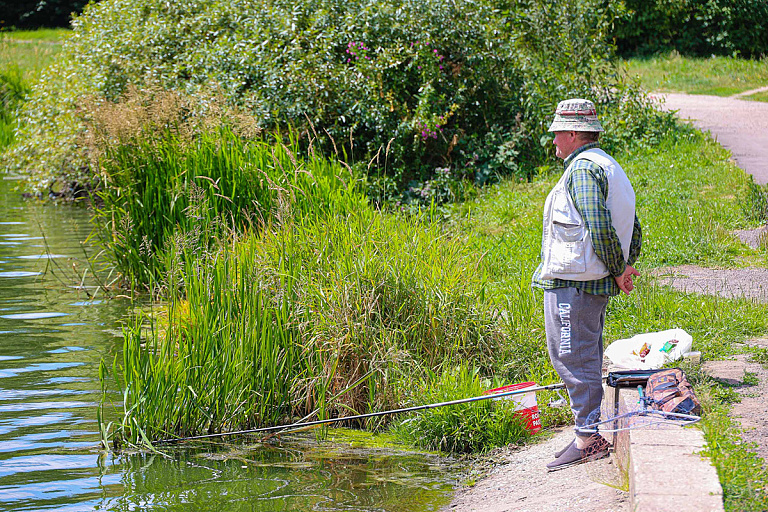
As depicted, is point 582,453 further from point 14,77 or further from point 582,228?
point 14,77

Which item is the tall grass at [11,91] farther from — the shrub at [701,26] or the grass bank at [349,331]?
the grass bank at [349,331]

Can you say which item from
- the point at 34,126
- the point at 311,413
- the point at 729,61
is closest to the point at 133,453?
the point at 311,413

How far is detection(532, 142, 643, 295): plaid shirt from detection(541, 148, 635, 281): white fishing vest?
0.03 meters

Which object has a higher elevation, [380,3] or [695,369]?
[380,3]

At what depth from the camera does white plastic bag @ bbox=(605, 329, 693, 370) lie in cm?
583

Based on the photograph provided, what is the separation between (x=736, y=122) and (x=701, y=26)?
11434 mm

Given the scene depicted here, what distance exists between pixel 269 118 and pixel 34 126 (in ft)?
22.7

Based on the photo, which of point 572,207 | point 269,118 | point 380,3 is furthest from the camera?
point 380,3

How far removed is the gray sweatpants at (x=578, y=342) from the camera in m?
4.82

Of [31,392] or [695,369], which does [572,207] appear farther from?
[31,392]

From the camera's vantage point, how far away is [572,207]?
4.76 m

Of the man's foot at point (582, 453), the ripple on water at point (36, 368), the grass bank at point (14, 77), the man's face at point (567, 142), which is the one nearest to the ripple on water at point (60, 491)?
the ripple on water at point (36, 368)

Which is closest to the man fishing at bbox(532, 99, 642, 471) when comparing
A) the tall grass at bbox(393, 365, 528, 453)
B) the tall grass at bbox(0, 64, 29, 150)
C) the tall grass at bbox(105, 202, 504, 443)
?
the tall grass at bbox(393, 365, 528, 453)

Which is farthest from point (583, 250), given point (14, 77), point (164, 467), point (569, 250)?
point (14, 77)
